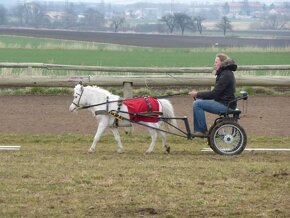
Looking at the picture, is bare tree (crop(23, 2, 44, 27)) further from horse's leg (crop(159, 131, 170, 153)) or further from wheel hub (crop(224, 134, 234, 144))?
wheel hub (crop(224, 134, 234, 144))

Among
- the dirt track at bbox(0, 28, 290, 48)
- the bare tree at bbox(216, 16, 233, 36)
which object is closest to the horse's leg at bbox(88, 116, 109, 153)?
the dirt track at bbox(0, 28, 290, 48)

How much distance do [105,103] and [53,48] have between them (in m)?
44.1

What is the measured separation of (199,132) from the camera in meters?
13.2

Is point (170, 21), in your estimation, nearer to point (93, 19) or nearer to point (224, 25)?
point (224, 25)

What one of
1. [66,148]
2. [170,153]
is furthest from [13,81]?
[170,153]

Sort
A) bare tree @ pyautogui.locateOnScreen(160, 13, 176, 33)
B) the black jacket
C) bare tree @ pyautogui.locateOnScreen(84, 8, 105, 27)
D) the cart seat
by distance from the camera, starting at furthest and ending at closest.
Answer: bare tree @ pyautogui.locateOnScreen(84, 8, 105, 27)
bare tree @ pyautogui.locateOnScreen(160, 13, 176, 33)
the cart seat
the black jacket

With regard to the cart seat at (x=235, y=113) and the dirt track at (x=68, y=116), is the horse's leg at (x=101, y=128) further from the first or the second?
the dirt track at (x=68, y=116)

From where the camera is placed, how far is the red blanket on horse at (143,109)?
1312 centimetres

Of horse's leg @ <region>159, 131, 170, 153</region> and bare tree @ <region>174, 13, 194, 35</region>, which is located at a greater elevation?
horse's leg @ <region>159, 131, 170, 153</region>

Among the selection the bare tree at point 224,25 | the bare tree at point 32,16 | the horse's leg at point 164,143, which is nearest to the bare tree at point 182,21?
the bare tree at point 224,25

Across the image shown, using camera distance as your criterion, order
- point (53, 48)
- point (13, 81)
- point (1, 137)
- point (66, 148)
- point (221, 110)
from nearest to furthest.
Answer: point (221, 110)
point (66, 148)
point (1, 137)
point (13, 81)
point (53, 48)

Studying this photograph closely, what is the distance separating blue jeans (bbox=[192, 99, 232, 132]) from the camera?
1312cm

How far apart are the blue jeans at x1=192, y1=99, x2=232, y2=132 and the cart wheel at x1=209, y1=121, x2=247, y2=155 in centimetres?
23

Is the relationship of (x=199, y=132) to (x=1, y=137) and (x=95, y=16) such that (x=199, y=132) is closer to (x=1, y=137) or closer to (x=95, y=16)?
(x=1, y=137)
